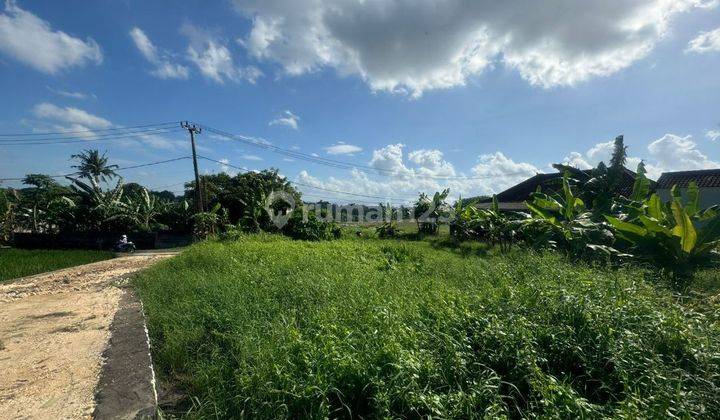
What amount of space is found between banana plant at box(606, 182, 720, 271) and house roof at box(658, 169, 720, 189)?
16.2 m

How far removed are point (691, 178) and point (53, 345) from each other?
26.7 meters

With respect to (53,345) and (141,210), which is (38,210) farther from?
(53,345)

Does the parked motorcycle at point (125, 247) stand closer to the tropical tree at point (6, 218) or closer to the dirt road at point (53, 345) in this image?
the tropical tree at point (6, 218)

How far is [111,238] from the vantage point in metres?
18.9

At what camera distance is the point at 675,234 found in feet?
17.7

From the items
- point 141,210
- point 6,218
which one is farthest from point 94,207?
point 6,218

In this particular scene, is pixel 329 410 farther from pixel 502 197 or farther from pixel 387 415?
pixel 502 197

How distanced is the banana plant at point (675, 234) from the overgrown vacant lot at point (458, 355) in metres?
1.98

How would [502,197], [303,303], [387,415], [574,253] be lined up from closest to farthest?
[387,415], [303,303], [574,253], [502,197]

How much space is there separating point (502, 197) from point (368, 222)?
10574mm

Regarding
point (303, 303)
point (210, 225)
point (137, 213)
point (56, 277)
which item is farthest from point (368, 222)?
point (303, 303)

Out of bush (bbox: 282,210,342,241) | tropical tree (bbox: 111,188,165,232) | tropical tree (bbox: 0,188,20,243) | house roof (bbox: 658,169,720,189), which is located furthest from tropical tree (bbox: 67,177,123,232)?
house roof (bbox: 658,169,720,189)

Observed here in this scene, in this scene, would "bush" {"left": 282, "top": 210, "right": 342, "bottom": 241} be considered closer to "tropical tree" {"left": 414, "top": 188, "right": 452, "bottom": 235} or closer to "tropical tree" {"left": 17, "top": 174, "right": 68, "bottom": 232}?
"tropical tree" {"left": 414, "top": 188, "right": 452, "bottom": 235}

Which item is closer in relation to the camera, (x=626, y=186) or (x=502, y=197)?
(x=626, y=186)
